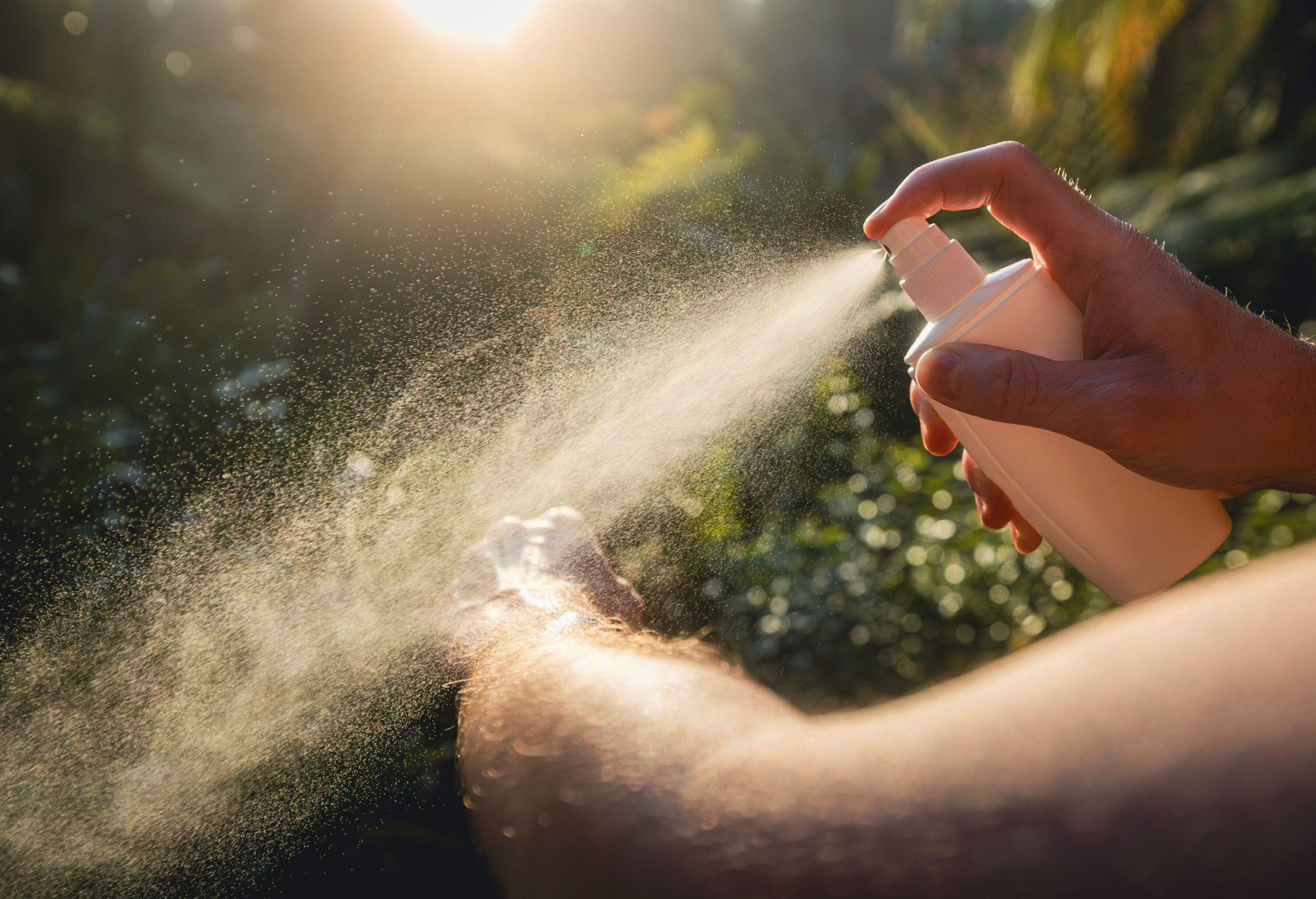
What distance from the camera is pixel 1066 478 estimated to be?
Answer: 4.48 ft

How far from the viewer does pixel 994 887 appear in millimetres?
501

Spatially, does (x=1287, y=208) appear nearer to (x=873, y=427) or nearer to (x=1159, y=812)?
(x=873, y=427)

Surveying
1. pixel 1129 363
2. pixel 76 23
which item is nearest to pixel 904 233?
pixel 1129 363

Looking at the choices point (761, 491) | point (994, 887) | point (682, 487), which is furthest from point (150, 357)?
point (994, 887)

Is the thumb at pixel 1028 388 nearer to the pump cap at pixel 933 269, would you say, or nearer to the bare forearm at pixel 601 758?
the pump cap at pixel 933 269

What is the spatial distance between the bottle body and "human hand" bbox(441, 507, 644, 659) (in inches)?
29.4

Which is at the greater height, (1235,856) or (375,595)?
(375,595)

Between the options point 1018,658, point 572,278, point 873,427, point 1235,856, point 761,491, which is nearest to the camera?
point 1235,856

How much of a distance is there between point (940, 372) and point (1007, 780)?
34.2 inches

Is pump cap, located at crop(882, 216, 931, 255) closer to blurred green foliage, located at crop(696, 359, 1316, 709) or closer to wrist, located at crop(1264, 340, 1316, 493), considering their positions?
wrist, located at crop(1264, 340, 1316, 493)

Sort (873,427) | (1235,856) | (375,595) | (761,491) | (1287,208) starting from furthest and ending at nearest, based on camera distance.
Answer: (1287,208) → (873,427) → (761,491) → (375,595) → (1235,856)

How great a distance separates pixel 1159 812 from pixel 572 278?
320 centimetres

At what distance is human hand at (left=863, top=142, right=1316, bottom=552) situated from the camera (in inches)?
50.4

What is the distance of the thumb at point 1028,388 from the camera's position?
4.12ft
